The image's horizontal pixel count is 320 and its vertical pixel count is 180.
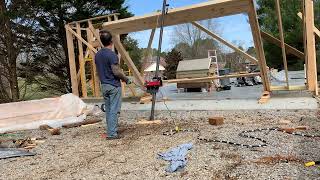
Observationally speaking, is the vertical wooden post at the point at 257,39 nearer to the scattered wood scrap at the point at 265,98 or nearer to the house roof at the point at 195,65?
the scattered wood scrap at the point at 265,98

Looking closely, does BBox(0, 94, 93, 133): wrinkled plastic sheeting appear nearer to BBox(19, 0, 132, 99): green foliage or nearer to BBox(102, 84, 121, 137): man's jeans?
BBox(102, 84, 121, 137): man's jeans

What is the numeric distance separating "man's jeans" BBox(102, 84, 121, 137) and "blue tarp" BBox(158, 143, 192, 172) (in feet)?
4.29

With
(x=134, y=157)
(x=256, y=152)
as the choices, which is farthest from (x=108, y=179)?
(x=256, y=152)

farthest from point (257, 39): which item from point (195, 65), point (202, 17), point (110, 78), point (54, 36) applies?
point (54, 36)

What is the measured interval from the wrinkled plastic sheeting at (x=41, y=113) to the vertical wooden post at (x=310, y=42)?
14.8 feet

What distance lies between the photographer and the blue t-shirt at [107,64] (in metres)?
5.34

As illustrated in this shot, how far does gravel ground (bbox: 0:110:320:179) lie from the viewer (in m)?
3.42

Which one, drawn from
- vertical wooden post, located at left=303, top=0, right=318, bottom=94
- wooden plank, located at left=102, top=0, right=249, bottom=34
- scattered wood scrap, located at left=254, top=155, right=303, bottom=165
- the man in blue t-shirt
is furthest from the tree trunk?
scattered wood scrap, located at left=254, top=155, right=303, bottom=165

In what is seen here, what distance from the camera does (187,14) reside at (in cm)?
745

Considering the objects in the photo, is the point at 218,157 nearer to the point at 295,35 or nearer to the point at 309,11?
the point at 309,11

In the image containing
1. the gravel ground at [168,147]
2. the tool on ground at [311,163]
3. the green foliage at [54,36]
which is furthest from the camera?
the green foliage at [54,36]

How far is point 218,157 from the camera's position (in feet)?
12.6

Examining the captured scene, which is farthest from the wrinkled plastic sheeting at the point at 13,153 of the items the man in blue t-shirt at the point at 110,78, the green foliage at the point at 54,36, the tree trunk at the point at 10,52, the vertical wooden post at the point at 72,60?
the green foliage at the point at 54,36

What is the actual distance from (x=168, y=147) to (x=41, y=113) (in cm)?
407
